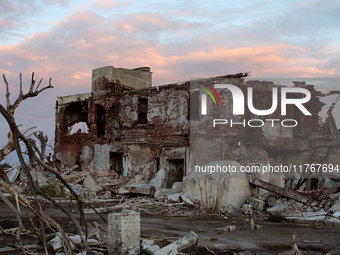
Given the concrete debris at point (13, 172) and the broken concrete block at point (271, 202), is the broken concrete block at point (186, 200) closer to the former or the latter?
the broken concrete block at point (271, 202)

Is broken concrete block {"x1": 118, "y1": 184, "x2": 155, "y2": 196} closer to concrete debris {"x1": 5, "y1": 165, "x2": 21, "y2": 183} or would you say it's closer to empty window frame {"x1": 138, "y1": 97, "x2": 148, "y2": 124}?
empty window frame {"x1": 138, "y1": 97, "x2": 148, "y2": 124}

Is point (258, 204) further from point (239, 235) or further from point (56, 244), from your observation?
point (56, 244)

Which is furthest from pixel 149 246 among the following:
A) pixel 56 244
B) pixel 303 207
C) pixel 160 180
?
pixel 160 180

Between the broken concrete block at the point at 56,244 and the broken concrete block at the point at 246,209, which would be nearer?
the broken concrete block at the point at 56,244

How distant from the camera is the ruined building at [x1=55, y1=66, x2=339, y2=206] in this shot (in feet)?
57.0

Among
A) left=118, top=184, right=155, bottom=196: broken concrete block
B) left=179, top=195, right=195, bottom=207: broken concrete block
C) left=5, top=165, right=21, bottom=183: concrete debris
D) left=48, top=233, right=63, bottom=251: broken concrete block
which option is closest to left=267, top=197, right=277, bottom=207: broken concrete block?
left=179, top=195, right=195, bottom=207: broken concrete block

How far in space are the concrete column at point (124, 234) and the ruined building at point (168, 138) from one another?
8.83 meters

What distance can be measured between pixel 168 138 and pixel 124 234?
13718 mm

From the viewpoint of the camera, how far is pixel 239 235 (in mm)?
Result: 7961

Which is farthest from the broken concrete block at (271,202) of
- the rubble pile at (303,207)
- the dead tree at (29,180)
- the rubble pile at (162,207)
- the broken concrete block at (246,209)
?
the dead tree at (29,180)

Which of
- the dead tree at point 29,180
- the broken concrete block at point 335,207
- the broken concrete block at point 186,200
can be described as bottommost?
the broken concrete block at point 186,200

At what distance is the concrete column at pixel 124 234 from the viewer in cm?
532

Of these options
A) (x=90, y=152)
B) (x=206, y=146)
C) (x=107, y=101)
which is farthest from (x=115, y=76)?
(x=206, y=146)

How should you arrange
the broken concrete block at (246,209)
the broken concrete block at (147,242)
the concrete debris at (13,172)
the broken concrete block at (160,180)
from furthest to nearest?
the concrete debris at (13,172), the broken concrete block at (160,180), the broken concrete block at (246,209), the broken concrete block at (147,242)
